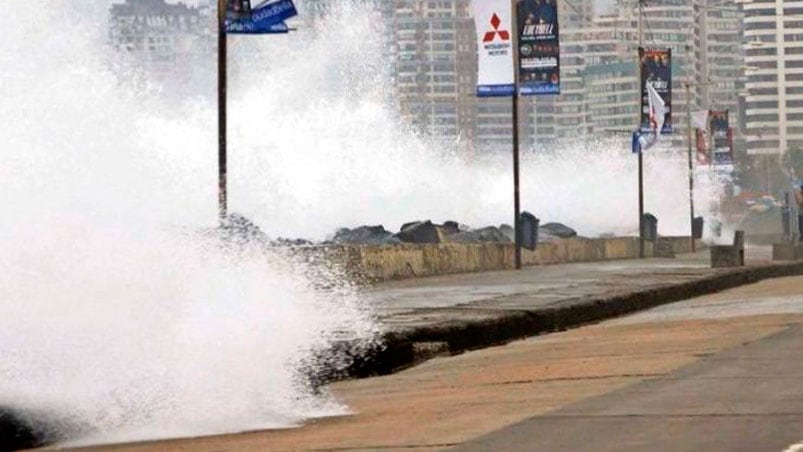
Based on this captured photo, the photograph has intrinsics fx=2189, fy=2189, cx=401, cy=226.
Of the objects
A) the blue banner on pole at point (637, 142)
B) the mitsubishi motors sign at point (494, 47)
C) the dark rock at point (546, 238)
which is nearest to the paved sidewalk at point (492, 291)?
the mitsubishi motors sign at point (494, 47)

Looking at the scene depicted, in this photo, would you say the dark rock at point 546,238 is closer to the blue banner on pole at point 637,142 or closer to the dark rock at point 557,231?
the dark rock at point 557,231

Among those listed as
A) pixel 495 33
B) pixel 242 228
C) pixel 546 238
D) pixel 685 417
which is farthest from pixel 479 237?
pixel 685 417

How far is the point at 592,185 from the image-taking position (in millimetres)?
113750

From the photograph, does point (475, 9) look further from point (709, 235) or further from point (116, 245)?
point (709, 235)

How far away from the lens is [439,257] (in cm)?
4528

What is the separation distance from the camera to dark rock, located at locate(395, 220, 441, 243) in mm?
55719

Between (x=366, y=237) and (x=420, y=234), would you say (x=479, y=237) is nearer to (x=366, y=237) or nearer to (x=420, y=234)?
(x=366, y=237)

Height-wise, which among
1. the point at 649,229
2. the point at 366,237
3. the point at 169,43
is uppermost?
the point at 169,43

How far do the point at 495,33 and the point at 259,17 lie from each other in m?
14.2

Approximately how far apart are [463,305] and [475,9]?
2120 centimetres

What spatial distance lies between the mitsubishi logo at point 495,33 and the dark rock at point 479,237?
1234 cm

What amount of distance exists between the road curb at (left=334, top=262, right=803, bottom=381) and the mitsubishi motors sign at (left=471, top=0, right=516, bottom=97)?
10868mm

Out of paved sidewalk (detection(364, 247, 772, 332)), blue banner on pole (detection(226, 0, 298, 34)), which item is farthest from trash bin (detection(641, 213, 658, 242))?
blue banner on pole (detection(226, 0, 298, 34))

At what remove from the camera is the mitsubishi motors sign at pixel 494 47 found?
151 feet
